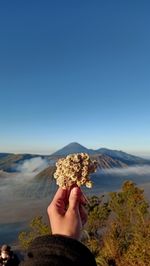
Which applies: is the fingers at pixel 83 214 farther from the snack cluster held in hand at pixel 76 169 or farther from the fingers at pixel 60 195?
the snack cluster held in hand at pixel 76 169

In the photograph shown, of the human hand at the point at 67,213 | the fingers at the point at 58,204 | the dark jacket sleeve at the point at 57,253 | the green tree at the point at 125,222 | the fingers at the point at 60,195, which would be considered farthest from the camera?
the green tree at the point at 125,222

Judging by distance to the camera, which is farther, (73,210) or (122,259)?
(122,259)

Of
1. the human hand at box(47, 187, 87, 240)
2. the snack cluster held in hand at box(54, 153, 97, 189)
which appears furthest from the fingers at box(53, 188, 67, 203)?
the snack cluster held in hand at box(54, 153, 97, 189)

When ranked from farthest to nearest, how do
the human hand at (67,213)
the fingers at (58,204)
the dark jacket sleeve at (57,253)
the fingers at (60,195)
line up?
the fingers at (60,195) → the fingers at (58,204) → the human hand at (67,213) → the dark jacket sleeve at (57,253)

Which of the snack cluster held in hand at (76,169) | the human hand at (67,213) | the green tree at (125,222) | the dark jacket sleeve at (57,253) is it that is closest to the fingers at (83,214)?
the human hand at (67,213)

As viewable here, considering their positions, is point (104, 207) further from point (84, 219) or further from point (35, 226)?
point (84, 219)

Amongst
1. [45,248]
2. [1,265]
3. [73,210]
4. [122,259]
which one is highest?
[73,210]

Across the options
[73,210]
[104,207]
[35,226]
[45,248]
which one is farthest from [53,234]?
[104,207]

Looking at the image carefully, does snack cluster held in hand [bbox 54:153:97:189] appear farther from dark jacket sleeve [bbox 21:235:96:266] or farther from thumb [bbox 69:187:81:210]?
dark jacket sleeve [bbox 21:235:96:266]
